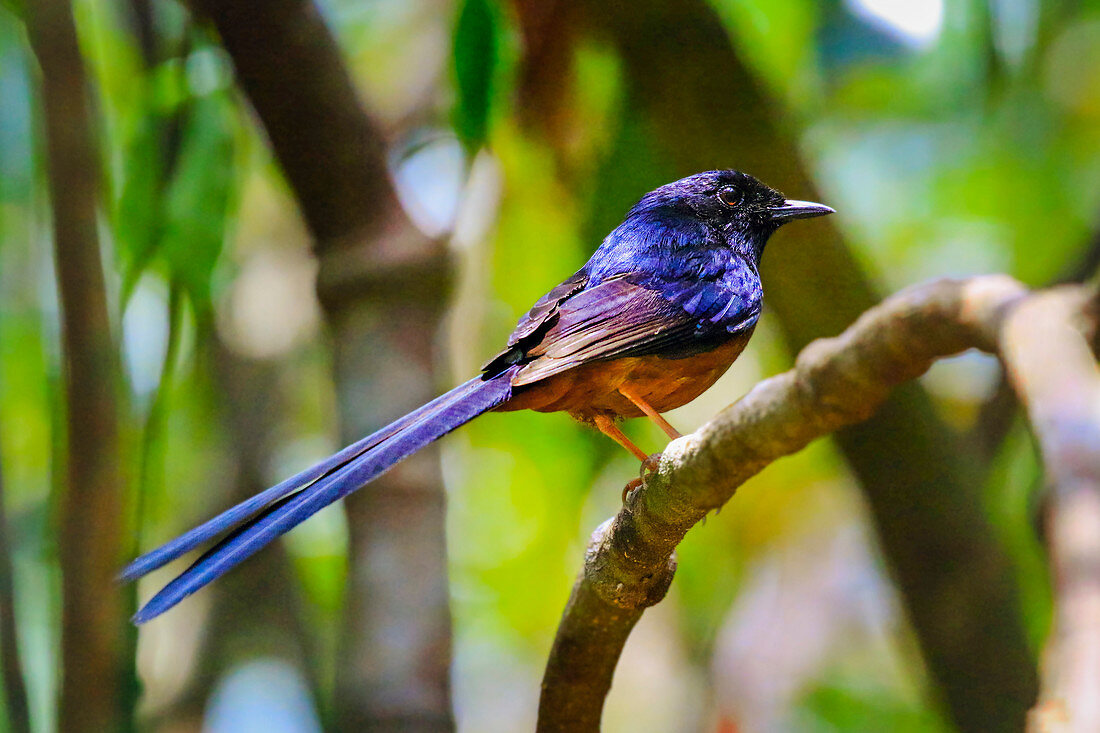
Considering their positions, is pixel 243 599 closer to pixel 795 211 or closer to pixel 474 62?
pixel 474 62

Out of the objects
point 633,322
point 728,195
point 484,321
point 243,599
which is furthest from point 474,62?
point 243,599

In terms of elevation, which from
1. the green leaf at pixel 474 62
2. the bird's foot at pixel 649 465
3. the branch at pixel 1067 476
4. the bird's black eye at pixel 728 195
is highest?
the green leaf at pixel 474 62

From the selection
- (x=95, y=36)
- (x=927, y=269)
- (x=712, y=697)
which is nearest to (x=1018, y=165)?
(x=927, y=269)

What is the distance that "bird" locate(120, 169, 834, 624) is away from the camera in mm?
1999

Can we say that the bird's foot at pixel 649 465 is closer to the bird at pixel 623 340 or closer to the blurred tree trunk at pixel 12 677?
the bird at pixel 623 340

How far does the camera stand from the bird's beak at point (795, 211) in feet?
8.80

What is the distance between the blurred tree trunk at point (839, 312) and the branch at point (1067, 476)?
153 centimetres

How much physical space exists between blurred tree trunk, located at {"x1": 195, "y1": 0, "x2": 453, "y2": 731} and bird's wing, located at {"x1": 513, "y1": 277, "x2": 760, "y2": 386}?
3.37 feet

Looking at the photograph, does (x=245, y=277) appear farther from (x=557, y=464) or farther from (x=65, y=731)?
(x=65, y=731)

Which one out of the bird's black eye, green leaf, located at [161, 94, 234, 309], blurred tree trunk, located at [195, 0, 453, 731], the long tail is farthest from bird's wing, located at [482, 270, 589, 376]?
green leaf, located at [161, 94, 234, 309]

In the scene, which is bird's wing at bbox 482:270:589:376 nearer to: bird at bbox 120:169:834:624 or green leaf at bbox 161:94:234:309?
bird at bbox 120:169:834:624

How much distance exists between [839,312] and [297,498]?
83.5 inches

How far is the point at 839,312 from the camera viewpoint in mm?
3527

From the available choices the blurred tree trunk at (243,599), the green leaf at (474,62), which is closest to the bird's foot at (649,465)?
the green leaf at (474,62)
